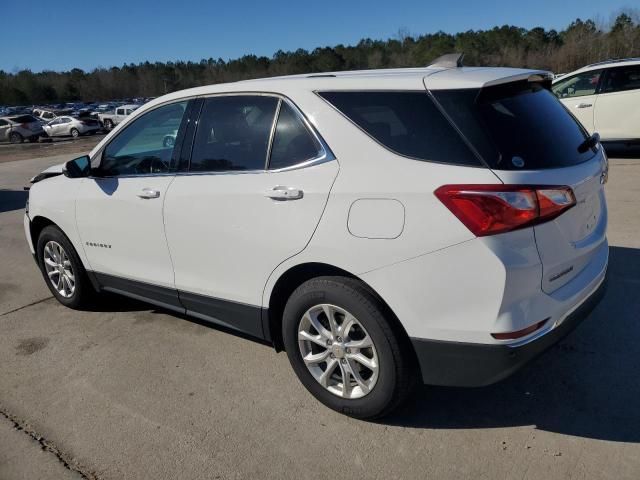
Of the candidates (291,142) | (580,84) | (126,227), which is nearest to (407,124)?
(291,142)

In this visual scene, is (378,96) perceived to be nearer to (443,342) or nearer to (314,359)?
(443,342)

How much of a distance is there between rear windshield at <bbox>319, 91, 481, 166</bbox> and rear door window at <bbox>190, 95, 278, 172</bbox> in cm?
51

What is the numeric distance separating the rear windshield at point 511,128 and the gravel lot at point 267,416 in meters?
1.32

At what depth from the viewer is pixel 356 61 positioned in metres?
84.7

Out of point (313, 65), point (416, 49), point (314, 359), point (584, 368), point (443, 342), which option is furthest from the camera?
point (313, 65)

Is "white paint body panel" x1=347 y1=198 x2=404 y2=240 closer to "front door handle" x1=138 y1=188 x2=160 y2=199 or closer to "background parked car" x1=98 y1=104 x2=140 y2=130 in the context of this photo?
"front door handle" x1=138 y1=188 x2=160 y2=199

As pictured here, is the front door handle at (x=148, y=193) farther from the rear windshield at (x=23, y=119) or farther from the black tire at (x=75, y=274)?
the rear windshield at (x=23, y=119)

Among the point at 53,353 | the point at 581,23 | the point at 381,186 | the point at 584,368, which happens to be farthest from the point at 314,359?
the point at 581,23

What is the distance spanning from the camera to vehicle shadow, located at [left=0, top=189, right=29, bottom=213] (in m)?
10.0

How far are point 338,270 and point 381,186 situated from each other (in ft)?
1.67

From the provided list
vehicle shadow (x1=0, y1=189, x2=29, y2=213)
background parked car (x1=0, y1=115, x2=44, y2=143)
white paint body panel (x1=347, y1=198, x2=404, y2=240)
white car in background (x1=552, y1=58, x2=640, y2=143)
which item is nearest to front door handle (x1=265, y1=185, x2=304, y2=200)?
white paint body panel (x1=347, y1=198, x2=404, y2=240)

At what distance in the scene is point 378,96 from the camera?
110 inches

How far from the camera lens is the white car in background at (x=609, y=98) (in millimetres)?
9713

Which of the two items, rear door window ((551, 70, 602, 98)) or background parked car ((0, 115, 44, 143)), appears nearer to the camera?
rear door window ((551, 70, 602, 98))
